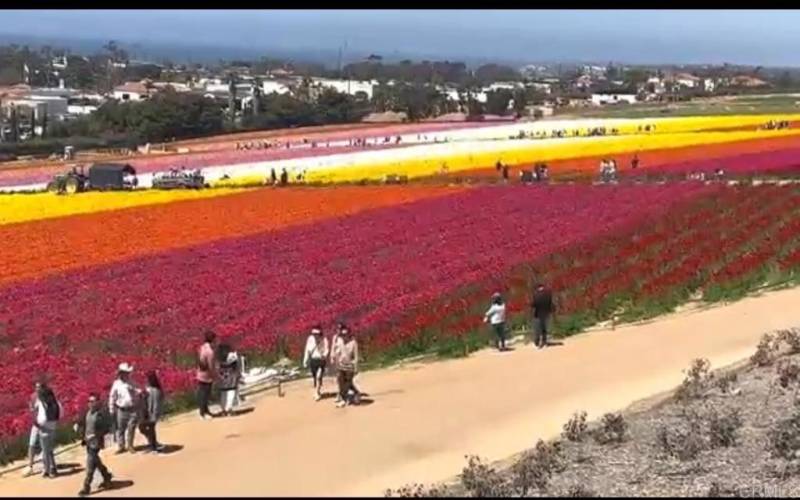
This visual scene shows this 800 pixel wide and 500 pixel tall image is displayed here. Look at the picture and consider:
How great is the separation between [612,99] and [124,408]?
475ft

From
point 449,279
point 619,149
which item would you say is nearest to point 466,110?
point 619,149

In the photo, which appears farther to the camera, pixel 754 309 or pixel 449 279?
pixel 449 279

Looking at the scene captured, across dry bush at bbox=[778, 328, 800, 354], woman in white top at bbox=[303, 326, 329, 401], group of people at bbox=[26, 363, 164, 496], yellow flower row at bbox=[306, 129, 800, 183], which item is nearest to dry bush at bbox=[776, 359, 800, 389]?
dry bush at bbox=[778, 328, 800, 354]

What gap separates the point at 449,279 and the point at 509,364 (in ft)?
23.2

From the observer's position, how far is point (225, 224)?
130ft

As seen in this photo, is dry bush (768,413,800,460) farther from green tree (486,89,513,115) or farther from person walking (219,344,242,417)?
green tree (486,89,513,115)

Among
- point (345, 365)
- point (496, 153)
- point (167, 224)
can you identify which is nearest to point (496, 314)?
point (345, 365)

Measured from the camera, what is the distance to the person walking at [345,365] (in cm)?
1730

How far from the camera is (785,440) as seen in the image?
14633 millimetres

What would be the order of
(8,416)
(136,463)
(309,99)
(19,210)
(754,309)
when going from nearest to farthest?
1. (136,463)
2. (8,416)
3. (754,309)
4. (19,210)
5. (309,99)

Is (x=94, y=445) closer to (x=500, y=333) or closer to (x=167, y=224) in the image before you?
(x=500, y=333)

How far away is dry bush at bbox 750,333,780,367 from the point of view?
19422 mm
